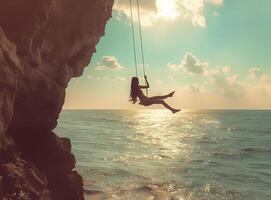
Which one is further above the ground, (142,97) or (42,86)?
(42,86)

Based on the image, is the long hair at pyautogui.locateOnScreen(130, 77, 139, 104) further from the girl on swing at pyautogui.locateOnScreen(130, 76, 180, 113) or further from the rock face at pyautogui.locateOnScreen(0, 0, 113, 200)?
the rock face at pyautogui.locateOnScreen(0, 0, 113, 200)

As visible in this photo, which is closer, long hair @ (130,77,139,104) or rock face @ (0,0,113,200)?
long hair @ (130,77,139,104)

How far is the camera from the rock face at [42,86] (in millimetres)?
14805

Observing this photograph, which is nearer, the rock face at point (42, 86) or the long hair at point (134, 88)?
the long hair at point (134, 88)

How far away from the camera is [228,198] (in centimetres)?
2708

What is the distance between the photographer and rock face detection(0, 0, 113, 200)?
14805mm

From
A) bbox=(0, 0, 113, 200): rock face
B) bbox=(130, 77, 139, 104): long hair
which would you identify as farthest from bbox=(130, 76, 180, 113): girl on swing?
bbox=(0, 0, 113, 200): rock face

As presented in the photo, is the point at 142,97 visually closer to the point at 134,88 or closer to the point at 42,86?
the point at 134,88

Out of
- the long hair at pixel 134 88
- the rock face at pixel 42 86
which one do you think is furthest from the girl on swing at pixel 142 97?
the rock face at pixel 42 86

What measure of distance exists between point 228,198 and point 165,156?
78.4 ft

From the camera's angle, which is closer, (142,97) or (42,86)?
(142,97)

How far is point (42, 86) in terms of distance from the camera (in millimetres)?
18875

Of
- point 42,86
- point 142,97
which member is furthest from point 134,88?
point 42,86

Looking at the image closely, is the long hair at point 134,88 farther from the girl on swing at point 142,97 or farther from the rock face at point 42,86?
the rock face at point 42,86
